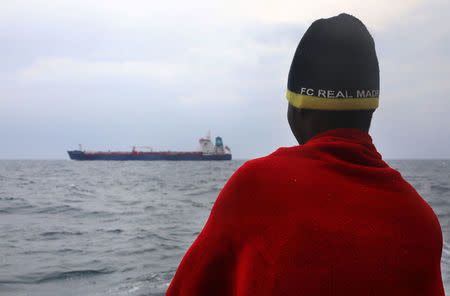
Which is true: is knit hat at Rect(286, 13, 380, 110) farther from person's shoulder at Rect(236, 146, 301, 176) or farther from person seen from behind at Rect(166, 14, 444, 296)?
person's shoulder at Rect(236, 146, 301, 176)

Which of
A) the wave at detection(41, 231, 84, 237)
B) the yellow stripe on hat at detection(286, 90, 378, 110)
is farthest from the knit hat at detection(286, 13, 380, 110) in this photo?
the wave at detection(41, 231, 84, 237)

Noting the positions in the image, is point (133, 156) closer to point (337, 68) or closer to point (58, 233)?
point (58, 233)

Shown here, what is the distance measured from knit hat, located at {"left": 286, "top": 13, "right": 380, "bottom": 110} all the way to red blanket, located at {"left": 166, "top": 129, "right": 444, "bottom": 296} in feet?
0.50

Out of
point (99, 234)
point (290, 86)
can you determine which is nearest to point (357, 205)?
point (290, 86)

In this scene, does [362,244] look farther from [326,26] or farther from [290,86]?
[326,26]

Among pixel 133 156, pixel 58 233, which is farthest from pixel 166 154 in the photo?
pixel 58 233

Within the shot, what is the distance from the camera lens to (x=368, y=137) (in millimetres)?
1113

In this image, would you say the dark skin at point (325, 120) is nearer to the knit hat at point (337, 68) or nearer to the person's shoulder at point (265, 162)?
the knit hat at point (337, 68)

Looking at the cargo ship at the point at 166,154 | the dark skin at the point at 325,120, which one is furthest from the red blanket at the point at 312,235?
the cargo ship at the point at 166,154

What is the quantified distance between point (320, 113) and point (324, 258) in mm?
415

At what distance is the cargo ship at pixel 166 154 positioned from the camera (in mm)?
73812

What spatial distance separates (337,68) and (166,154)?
74.5 m

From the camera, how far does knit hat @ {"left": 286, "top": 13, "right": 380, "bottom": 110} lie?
42.7 inches

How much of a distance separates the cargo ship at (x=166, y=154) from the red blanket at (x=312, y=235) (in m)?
74.2
